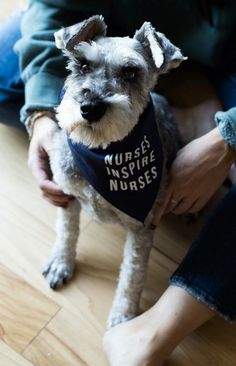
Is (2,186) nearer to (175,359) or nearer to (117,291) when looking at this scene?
(117,291)

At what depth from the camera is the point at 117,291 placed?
1.31 meters

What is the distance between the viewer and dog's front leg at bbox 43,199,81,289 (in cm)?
131

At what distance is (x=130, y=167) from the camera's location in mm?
1067

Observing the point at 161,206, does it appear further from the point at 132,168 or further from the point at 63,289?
the point at 63,289

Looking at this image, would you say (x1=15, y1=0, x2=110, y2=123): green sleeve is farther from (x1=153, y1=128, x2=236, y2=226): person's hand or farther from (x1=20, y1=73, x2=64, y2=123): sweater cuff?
(x1=153, y1=128, x2=236, y2=226): person's hand

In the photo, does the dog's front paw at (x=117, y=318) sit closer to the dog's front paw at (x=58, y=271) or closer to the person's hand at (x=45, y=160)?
the dog's front paw at (x=58, y=271)

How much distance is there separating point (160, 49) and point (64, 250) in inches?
26.0

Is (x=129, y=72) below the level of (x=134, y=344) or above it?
above

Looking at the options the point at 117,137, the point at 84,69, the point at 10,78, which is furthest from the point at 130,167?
the point at 10,78

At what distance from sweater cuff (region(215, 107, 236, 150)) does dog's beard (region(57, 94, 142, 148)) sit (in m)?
0.27

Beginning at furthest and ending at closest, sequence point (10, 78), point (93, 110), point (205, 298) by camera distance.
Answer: point (10, 78) < point (205, 298) < point (93, 110)

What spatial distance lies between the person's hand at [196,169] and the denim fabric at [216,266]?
8cm

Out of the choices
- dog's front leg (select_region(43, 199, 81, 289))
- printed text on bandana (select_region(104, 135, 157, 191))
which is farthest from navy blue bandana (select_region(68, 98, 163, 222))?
dog's front leg (select_region(43, 199, 81, 289))

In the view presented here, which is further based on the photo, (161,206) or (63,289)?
(63,289)
